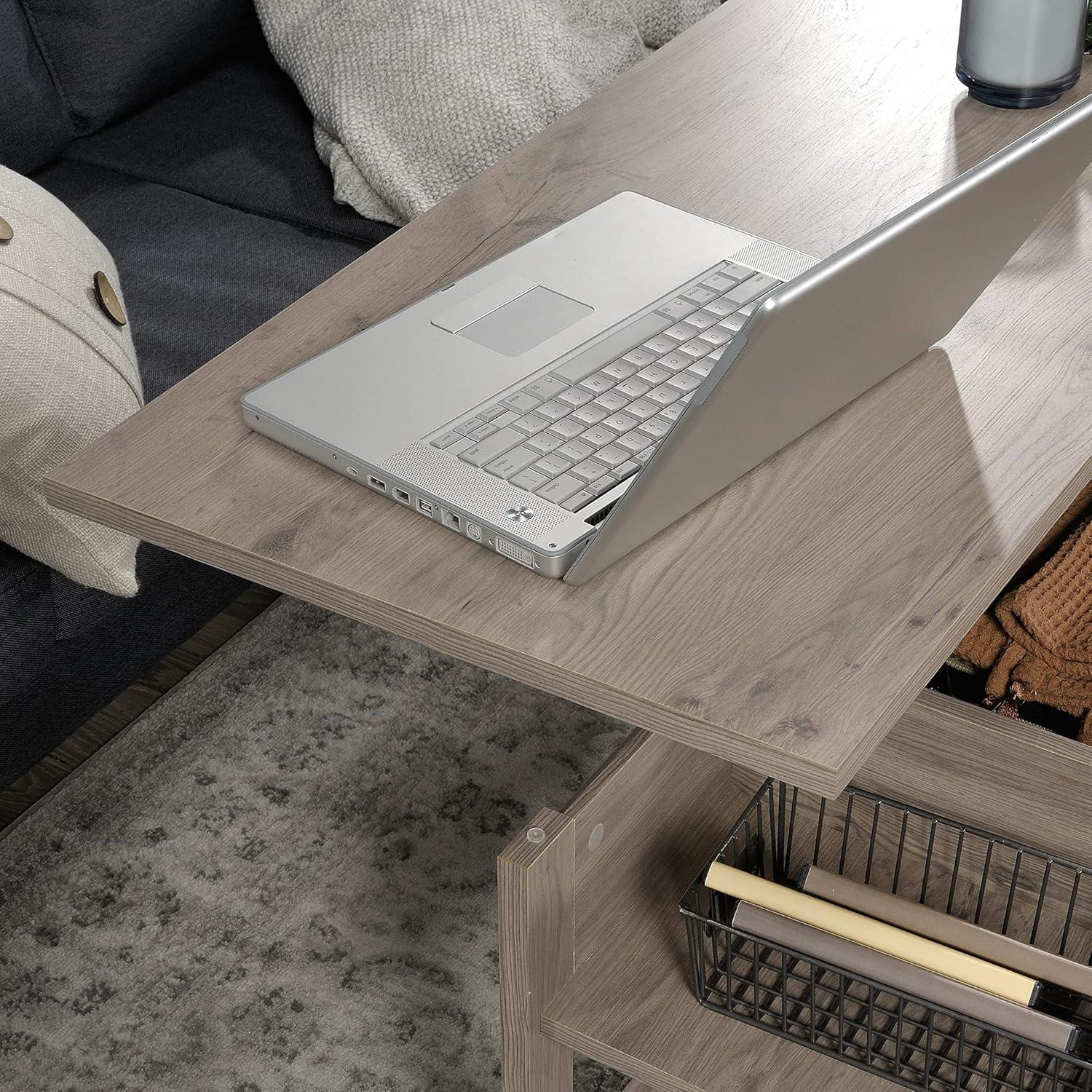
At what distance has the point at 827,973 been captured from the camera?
0.98 metres

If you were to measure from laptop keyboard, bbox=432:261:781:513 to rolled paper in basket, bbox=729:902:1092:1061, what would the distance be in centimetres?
33

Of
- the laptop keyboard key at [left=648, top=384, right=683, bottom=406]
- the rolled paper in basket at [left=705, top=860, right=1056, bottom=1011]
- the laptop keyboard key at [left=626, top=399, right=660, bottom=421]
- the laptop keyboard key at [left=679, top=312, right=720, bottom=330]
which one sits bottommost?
the rolled paper in basket at [left=705, top=860, right=1056, bottom=1011]

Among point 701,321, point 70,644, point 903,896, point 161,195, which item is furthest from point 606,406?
point 161,195

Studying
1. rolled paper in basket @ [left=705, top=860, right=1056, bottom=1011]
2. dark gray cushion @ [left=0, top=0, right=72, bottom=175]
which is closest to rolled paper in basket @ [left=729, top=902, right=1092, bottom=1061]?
rolled paper in basket @ [left=705, top=860, right=1056, bottom=1011]

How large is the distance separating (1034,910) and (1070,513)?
313 mm

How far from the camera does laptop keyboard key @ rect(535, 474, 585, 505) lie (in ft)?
2.56

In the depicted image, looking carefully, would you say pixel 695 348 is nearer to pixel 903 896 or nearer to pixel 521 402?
pixel 521 402

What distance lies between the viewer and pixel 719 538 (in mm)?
785

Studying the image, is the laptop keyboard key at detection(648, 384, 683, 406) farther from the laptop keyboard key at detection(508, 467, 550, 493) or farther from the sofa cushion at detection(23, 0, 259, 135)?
the sofa cushion at detection(23, 0, 259, 135)

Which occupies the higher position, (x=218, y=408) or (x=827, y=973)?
(x=218, y=408)

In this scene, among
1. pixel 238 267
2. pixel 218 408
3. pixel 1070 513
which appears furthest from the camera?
pixel 238 267

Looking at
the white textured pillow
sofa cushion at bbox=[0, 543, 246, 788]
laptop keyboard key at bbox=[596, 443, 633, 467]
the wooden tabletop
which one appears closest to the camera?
the wooden tabletop

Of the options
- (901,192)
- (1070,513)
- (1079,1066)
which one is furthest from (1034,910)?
(901,192)

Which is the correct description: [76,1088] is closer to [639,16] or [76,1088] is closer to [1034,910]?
[1034,910]
